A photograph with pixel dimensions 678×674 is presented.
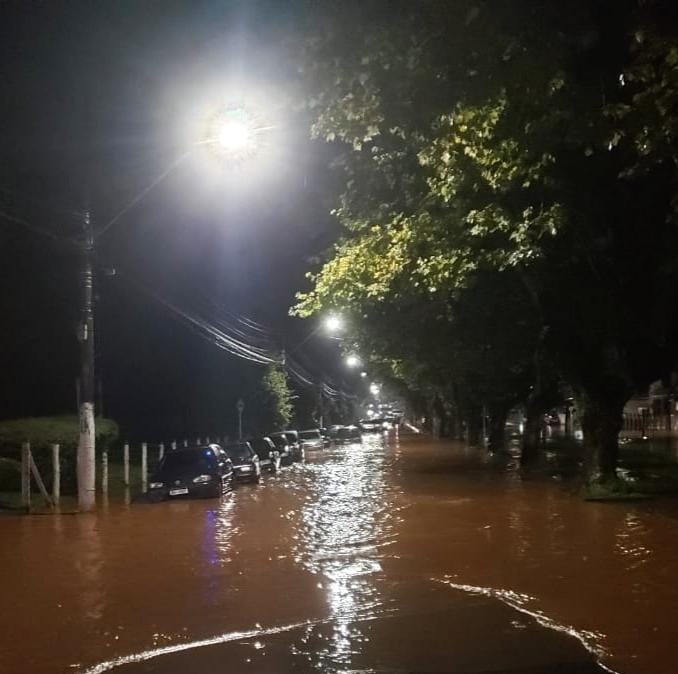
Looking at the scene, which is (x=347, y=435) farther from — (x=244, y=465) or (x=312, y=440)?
(x=244, y=465)

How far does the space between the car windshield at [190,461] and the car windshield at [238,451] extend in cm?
470

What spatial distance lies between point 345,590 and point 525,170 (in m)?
6.43

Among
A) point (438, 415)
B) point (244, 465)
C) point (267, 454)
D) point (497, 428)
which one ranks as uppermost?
point (438, 415)

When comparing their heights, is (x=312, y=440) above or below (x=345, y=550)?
above

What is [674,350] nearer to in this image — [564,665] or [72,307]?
[564,665]

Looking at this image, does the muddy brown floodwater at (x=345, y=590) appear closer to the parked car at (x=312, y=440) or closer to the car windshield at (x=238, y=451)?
the car windshield at (x=238, y=451)

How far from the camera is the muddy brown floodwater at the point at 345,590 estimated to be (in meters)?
7.39

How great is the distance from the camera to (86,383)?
17.8 meters

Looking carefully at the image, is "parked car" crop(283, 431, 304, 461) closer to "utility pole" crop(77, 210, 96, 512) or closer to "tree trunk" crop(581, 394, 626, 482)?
"tree trunk" crop(581, 394, 626, 482)

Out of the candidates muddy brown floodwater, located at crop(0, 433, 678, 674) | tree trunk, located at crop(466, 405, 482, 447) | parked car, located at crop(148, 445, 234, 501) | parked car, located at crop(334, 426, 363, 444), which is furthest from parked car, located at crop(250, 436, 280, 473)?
parked car, located at crop(334, 426, 363, 444)

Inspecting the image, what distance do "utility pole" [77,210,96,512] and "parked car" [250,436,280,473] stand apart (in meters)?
13.6

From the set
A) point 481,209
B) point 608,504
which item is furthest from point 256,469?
point 481,209

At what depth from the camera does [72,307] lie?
31172 mm

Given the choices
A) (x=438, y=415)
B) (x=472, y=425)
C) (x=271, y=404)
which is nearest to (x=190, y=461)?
(x=271, y=404)
